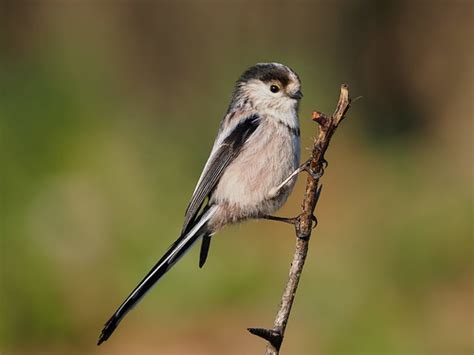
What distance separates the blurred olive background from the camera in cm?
520

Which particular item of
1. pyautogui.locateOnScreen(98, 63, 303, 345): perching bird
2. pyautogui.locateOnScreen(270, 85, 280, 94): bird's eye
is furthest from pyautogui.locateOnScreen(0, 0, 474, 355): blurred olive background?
pyautogui.locateOnScreen(270, 85, 280, 94): bird's eye

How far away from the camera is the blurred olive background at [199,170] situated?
5.20 m

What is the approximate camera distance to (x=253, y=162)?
11.9 feet

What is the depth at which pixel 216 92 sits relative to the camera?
7312mm

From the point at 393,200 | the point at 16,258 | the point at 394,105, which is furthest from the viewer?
the point at 394,105

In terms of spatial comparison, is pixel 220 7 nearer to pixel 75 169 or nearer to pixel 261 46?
pixel 261 46

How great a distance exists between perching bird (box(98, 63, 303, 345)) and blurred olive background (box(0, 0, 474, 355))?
4.80ft

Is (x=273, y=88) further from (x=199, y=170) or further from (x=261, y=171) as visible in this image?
(x=199, y=170)

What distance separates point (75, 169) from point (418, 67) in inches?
162

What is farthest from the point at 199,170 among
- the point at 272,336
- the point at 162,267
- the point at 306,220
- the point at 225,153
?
the point at 272,336

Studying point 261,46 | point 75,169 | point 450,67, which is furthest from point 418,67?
point 75,169

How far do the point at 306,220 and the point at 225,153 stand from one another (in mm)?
1155

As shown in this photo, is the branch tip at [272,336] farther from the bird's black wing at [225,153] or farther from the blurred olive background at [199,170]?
the blurred olive background at [199,170]

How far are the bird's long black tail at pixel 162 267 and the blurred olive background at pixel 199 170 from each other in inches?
59.5
